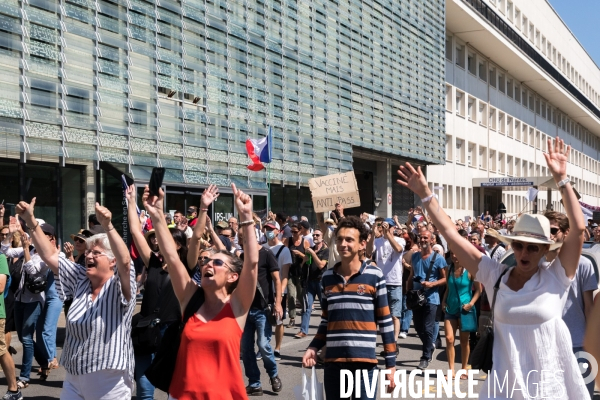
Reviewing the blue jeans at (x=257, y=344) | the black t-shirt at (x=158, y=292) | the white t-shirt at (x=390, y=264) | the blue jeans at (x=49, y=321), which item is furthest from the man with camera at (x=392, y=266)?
the black t-shirt at (x=158, y=292)

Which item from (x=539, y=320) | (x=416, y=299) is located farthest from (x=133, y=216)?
(x=416, y=299)

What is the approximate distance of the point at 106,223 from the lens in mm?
4906

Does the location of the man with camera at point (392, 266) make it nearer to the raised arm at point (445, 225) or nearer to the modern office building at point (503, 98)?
the raised arm at point (445, 225)

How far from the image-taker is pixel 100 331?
486 centimetres

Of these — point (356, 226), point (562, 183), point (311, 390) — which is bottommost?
point (311, 390)

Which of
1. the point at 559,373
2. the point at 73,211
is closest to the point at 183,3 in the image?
the point at 73,211

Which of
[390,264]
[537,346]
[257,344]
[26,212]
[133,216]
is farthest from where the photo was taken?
[390,264]

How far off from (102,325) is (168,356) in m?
→ 0.67

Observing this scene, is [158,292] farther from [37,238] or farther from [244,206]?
[244,206]

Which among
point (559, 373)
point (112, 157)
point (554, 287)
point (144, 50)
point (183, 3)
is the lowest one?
point (559, 373)

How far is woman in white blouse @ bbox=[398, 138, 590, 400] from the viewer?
421 cm

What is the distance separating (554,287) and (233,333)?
177cm

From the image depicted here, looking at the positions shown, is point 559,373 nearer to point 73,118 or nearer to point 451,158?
point 73,118

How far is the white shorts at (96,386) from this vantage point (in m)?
4.80
